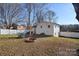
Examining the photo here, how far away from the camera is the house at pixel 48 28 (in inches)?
99.0

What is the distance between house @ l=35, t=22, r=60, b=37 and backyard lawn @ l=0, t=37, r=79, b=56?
0.06 m

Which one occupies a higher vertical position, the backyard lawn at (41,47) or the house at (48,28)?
the house at (48,28)

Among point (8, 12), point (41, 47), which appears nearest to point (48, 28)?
point (41, 47)

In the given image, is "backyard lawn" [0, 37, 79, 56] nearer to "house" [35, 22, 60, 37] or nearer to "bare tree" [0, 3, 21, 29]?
"house" [35, 22, 60, 37]

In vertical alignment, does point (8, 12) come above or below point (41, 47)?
above

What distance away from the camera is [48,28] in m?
2.52

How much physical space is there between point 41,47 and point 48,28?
200 millimetres

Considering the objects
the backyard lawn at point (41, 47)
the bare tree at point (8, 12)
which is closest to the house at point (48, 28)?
the backyard lawn at point (41, 47)

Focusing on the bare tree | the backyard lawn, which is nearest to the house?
the backyard lawn

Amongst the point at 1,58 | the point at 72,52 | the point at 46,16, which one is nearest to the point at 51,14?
the point at 46,16

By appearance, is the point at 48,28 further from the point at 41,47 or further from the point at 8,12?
the point at 8,12

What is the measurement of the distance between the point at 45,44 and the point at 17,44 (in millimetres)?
276

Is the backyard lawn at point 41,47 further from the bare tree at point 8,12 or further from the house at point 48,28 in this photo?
the bare tree at point 8,12

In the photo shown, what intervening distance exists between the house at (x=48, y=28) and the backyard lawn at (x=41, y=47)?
0.19 feet
